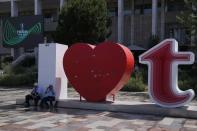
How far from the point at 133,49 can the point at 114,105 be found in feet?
90.1

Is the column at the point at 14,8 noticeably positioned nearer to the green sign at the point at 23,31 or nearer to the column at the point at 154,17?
the green sign at the point at 23,31

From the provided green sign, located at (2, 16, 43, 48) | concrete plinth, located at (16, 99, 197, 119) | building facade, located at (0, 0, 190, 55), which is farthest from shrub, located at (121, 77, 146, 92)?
building facade, located at (0, 0, 190, 55)

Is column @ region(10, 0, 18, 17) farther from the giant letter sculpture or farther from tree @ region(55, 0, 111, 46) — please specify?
the giant letter sculpture

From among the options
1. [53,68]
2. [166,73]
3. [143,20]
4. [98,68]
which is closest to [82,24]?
[53,68]

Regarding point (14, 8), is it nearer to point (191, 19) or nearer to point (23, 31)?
point (23, 31)

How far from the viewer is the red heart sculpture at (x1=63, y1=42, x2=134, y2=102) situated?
15090 millimetres

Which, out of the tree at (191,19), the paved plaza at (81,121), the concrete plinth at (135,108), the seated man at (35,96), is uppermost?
the tree at (191,19)

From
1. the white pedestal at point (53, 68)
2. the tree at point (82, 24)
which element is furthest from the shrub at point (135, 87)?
the white pedestal at point (53, 68)

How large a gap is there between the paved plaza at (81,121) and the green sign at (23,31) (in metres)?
29.3

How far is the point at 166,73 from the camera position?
14289 millimetres

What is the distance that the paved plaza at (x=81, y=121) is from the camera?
11625 mm

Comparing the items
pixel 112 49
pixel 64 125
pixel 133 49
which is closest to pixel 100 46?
pixel 112 49

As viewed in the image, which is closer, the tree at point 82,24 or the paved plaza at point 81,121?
the paved plaza at point 81,121

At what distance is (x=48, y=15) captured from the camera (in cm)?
6172
